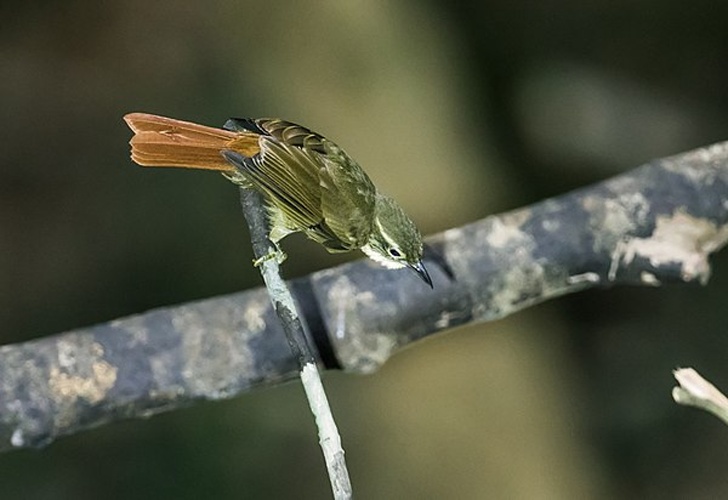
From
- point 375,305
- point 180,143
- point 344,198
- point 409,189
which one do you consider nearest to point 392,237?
point 344,198

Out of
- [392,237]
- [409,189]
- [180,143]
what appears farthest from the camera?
[409,189]

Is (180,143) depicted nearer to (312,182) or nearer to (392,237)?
(312,182)

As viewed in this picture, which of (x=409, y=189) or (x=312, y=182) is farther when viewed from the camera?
(x=409, y=189)

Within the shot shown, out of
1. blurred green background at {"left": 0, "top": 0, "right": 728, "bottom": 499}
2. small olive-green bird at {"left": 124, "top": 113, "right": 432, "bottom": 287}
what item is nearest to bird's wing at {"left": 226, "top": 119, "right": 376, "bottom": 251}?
small olive-green bird at {"left": 124, "top": 113, "right": 432, "bottom": 287}

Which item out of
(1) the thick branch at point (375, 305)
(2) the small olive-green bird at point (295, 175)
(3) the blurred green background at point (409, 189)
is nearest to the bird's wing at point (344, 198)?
(2) the small olive-green bird at point (295, 175)

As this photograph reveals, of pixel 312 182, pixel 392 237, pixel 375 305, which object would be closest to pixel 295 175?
pixel 312 182

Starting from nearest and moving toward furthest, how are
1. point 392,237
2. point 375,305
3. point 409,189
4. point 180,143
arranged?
1. point 180,143
2. point 392,237
3. point 375,305
4. point 409,189

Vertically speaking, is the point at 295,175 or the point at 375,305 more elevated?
the point at 295,175

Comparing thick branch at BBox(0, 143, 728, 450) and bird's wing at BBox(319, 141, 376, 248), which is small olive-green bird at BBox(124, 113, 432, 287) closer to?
bird's wing at BBox(319, 141, 376, 248)
